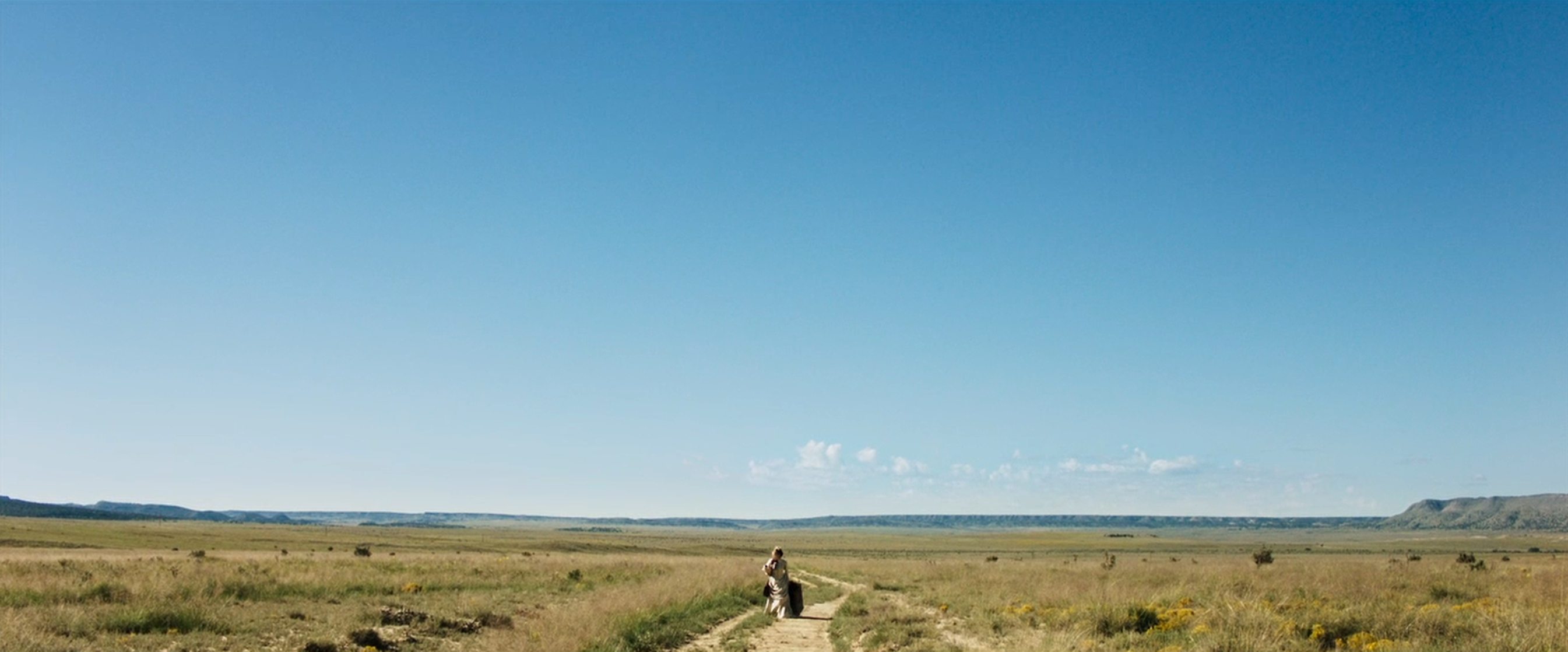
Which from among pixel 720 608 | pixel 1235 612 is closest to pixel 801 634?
pixel 720 608

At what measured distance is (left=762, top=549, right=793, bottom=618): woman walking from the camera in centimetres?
2380

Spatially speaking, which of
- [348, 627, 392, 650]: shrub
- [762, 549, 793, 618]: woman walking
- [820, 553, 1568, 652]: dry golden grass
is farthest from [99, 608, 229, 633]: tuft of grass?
A: [820, 553, 1568, 652]: dry golden grass

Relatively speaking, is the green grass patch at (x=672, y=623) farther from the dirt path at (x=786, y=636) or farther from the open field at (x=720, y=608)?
the dirt path at (x=786, y=636)

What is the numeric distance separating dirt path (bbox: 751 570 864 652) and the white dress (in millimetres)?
292

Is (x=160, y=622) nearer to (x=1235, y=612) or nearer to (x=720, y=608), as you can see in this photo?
(x=720, y=608)

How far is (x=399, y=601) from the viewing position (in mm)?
26094

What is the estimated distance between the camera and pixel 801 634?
20375mm

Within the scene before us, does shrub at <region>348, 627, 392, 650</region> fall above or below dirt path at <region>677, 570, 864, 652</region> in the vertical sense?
above

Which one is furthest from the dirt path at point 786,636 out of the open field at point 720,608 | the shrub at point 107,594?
the shrub at point 107,594

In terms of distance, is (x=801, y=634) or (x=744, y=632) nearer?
(x=744, y=632)

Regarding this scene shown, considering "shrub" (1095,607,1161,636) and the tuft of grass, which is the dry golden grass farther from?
the tuft of grass

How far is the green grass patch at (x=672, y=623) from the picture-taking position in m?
16.2

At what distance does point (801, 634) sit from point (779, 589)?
3.67m

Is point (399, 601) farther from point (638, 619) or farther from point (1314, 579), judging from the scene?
point (1314, 579)
